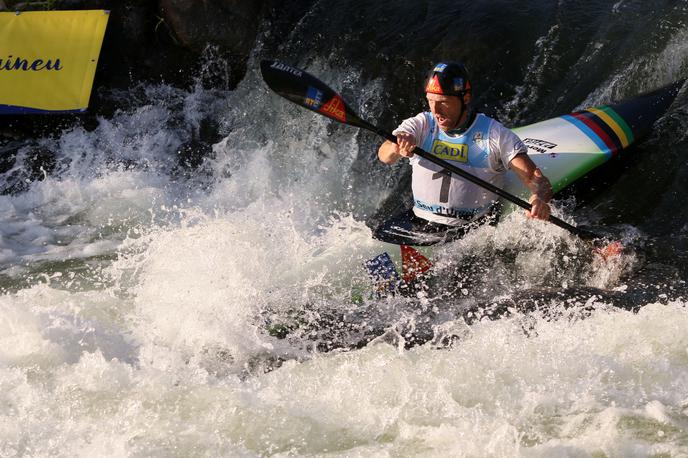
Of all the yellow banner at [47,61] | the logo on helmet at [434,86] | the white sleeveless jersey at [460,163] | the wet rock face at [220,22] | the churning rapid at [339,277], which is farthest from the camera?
the wet rock face at [220,22]

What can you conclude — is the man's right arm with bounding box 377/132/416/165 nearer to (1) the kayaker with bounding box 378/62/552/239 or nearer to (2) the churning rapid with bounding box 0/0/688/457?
(1) the kayaker with bounding box 378/62/552/239

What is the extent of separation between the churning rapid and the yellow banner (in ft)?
1.18

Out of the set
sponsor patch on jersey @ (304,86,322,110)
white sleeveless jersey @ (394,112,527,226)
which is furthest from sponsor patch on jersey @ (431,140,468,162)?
sponsor patch on jersey @ (304,86,322,110)

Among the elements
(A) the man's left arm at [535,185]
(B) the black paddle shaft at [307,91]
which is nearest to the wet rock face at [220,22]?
(B) the black paddle shaft at [307,91]

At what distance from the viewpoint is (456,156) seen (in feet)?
16.2

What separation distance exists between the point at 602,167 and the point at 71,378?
12.5ft

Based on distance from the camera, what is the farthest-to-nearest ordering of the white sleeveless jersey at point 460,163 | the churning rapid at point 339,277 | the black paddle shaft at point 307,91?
the black paddle shaft at point 307,91 < the white sleeveless jersey at point 460,163 < the churning rapid at point 339,277

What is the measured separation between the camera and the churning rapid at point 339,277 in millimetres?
3834

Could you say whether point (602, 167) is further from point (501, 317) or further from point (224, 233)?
point (224, 233)

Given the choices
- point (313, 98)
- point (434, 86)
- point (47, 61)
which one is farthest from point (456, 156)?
point (47, 61)

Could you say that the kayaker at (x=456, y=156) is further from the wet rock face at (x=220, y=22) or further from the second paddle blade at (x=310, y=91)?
the wet rock face at (x=220, y=22)

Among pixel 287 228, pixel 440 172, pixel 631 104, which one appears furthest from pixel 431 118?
pixel 631 104

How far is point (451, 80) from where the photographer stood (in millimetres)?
4648

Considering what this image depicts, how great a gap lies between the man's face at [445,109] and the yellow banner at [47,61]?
3987mm
